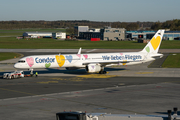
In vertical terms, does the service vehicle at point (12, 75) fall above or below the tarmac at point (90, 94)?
above

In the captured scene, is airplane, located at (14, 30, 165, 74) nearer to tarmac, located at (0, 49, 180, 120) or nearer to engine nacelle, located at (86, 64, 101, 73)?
engine nacelle, located at (86, 64, 101, 73)

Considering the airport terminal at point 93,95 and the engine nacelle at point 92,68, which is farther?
the engine nacelle at point 92,68

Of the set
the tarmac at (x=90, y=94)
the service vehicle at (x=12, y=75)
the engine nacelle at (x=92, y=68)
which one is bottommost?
the tarmac at (x=90, y=94)

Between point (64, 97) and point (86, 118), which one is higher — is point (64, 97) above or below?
below

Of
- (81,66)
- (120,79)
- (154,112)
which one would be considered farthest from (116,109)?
(81,66)

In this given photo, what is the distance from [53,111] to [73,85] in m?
17.3

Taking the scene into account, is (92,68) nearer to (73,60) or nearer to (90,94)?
(73,60)

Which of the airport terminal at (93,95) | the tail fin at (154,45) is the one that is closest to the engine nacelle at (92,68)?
the airport terminal at (93,95)

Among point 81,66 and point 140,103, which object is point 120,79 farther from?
point 140,103

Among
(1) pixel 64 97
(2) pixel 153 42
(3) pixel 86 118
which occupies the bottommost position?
(1) pixel 64 97

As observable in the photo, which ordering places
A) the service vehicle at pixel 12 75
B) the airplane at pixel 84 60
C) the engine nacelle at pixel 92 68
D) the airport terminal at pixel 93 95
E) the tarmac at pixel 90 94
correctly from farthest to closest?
the airplane at pixel 84 60 → the engine nacelle at pixel 92 68 → the service vehicle at pixel 12 75 → the tarmac at pixel 90 94 → the airport terminal at pixel 93 95

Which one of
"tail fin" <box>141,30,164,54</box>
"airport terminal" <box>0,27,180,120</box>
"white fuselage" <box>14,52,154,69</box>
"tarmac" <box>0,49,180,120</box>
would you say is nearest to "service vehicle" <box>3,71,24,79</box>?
"airport terminal" <box>0,27,180,120</box>

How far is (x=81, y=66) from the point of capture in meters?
58.5

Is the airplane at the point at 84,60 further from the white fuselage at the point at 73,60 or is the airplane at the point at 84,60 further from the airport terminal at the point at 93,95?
the airport terminal at the point at 93,95
